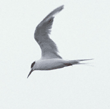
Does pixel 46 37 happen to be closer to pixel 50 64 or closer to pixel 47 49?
pixel 47 49

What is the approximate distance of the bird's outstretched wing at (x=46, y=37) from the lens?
12062 millimetres

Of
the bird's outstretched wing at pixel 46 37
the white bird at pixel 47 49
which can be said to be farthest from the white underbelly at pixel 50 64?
the bird's outstretched wing at pixel 46 37

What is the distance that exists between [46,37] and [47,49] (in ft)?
1.73

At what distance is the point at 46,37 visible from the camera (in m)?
12.8

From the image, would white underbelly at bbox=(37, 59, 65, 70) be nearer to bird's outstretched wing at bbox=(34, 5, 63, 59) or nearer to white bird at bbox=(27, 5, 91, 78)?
white bird at bbox=(27, 5, 91, 78)

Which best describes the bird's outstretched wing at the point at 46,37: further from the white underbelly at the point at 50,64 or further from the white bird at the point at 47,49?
the white underbelly at the point at 50,64

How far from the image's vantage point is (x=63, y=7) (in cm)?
1170

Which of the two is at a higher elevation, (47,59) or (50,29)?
(50,29)

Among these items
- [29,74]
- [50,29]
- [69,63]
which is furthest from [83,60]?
[29,74]

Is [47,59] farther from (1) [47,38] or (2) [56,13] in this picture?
(2) [56,13]

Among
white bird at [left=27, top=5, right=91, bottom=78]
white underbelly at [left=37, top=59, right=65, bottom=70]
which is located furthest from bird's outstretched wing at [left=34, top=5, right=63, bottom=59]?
white underbelly at [left=37, top=59, right=65, bottom=70]

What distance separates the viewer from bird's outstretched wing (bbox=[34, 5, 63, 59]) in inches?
475

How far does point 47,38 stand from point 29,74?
2.26 m

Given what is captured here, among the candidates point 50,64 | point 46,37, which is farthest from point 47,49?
point 50,64
